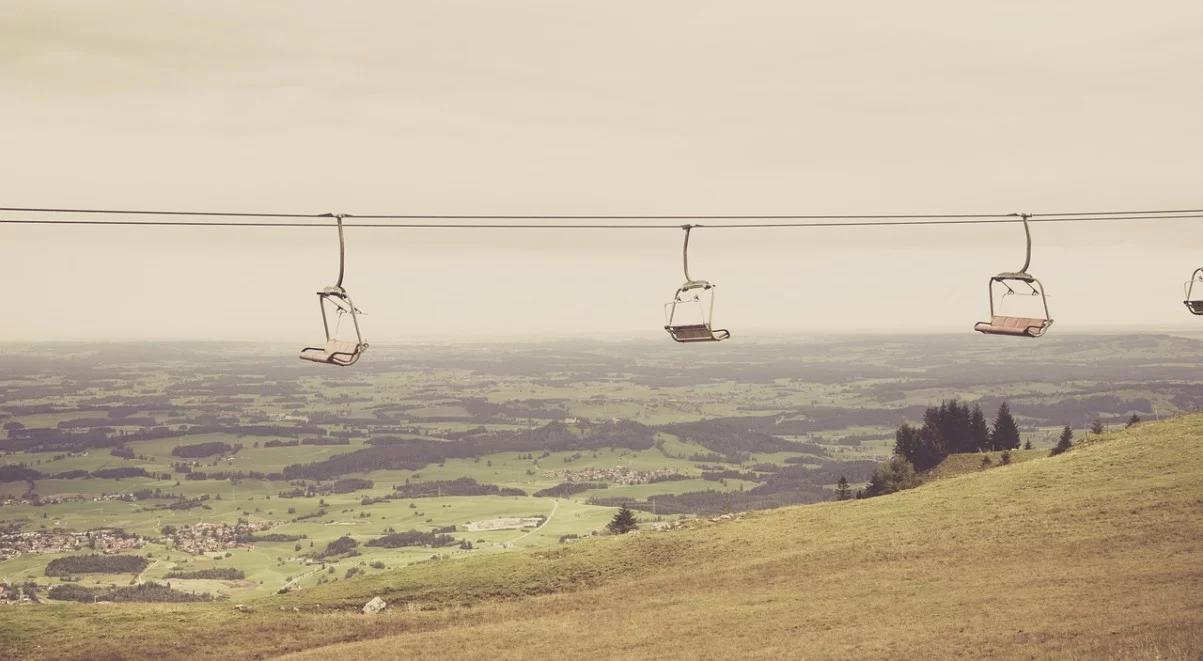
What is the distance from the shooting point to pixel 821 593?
4372 centimetres

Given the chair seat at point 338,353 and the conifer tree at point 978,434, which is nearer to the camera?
the chair seat at point 338,353

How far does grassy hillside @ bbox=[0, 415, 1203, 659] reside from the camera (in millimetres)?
34031

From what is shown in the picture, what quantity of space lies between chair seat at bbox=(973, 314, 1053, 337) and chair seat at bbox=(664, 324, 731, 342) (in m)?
7.51

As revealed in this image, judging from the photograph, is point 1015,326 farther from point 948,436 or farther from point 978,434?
point 978,434

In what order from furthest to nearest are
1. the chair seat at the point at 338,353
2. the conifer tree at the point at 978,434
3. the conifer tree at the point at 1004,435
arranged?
1. the conifer tree at the point at 1004,435
2. the conifer tree at the point at 978,434
3. the chair seat at the point at 338,353

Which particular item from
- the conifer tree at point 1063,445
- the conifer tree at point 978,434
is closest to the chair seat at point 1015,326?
the conifer tree at point 1063,445

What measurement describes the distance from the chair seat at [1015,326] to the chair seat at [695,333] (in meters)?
7.51

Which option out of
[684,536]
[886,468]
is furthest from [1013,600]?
[886,468]

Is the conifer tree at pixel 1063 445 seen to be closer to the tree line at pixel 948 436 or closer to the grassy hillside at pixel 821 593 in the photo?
the tree line at pixel 948 436

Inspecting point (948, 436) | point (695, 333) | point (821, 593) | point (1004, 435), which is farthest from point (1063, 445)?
point (695, 333)

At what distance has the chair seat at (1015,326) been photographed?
79.0 ft

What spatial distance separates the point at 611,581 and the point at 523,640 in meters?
15.0

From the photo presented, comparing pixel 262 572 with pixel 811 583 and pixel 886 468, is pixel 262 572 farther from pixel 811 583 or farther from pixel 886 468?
pixel 811 583

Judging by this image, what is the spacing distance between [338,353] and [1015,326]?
1871 cm
